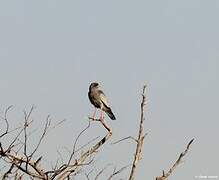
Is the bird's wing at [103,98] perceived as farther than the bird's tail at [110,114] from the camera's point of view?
Yes

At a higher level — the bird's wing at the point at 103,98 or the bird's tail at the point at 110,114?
the bird's wing at the point at 103,98

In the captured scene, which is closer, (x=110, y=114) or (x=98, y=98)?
(x=110, y=114)

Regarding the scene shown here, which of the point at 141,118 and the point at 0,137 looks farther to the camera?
the point at 0,137

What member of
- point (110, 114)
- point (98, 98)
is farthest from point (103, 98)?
point (110, 114)

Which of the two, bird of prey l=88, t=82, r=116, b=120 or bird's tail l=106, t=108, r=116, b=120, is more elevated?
bird of prey l=88, t=82, r=116, b=120

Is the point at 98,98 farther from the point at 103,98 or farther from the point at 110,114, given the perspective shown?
the point at 110,114

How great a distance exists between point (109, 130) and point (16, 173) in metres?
2.21

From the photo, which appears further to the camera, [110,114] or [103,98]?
[103,98]

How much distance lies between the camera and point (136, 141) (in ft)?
23.1

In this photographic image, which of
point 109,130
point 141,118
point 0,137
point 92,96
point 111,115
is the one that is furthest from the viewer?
point 92,96

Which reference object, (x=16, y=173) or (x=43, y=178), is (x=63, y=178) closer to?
(x=43, y=178)

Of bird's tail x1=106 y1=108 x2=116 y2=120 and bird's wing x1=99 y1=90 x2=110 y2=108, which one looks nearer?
bird's tail x1=106 y1=108 x2=116 y2=120

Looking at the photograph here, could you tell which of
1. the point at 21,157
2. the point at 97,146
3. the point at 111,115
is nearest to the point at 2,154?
the point at 21,157

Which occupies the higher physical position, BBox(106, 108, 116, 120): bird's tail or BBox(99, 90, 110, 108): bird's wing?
BBox(99, 90, 110, 108): bird's wing
